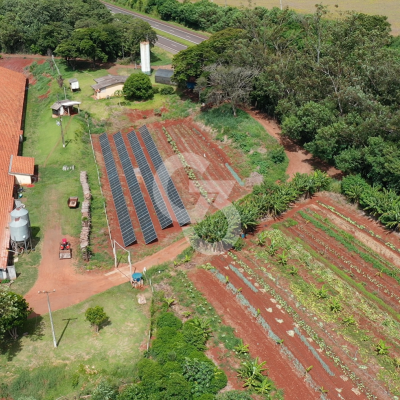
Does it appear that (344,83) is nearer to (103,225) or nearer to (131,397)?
(103,225)

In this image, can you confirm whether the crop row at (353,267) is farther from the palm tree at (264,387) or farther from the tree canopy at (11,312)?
the tree canopy at (11,312)

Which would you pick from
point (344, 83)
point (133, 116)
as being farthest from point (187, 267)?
point (133, 116)

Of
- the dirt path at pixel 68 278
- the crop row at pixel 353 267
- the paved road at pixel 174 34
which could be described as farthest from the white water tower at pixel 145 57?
the crop row at pixel 353 267

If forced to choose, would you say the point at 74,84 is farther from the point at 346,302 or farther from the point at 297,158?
the point at 346,302

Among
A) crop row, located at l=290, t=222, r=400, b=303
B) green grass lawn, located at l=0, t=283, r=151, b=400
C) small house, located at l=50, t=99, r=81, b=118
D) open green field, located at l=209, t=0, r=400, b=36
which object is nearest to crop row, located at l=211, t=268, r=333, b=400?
green grass lawn, located at l=0, t=283, r=151, b=400

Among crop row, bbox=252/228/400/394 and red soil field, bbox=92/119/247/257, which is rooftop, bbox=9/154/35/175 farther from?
crop row, bbox=252/228/400/394

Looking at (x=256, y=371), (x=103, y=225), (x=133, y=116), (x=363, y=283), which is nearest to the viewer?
(x=256, y=371)
